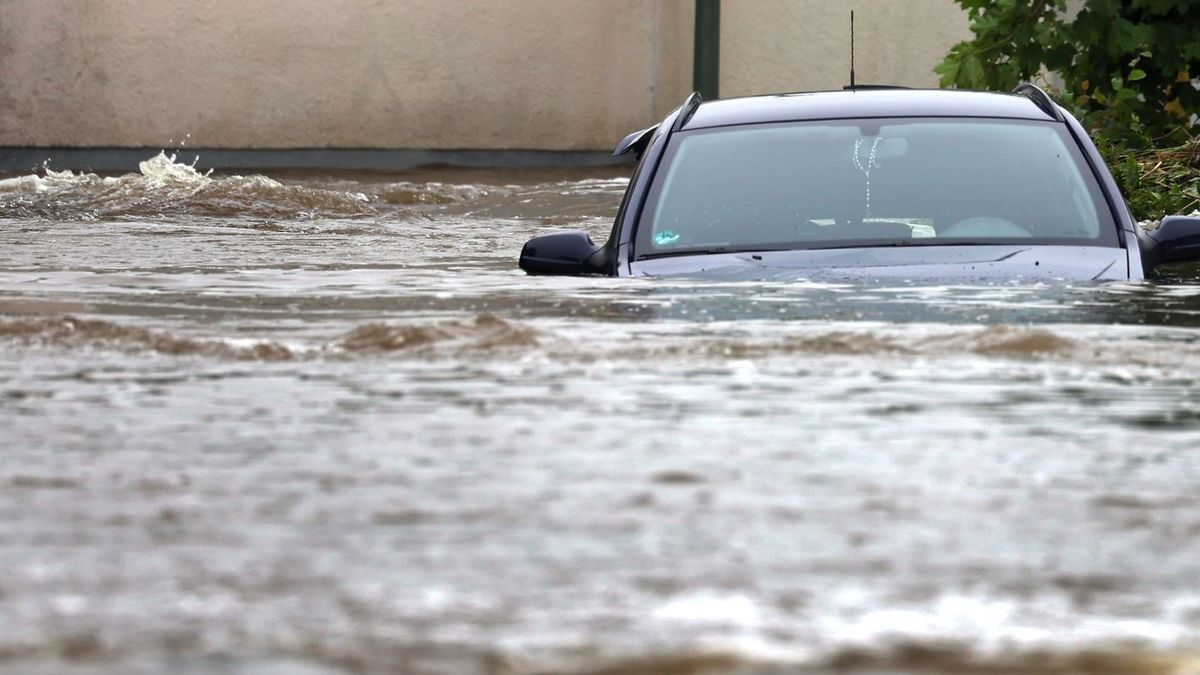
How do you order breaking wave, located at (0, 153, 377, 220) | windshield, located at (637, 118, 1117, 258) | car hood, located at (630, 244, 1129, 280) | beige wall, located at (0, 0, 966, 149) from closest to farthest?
car hood, located at (630, 244, 1129, 280), windshield, located at (637, 118, 1117, 258), breaking wave, located at (0, 153, 377, 220), beige wall, located at (0, 0, 966, 149)

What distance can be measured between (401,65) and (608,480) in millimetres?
17658

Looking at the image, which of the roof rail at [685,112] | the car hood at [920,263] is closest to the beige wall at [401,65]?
the roof rail at [685,112]

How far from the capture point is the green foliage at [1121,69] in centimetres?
1138

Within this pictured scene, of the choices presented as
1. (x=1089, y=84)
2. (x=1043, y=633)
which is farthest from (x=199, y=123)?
(x=1043, y=633)

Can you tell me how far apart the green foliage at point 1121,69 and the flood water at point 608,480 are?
16.0 ft

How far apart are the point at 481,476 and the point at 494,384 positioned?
1076 mm

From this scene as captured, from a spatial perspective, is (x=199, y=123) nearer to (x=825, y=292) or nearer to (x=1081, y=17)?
(x=1081, y=17)

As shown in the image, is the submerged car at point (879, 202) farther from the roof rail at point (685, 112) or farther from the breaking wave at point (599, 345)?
the breaking wave at point (599, 345)

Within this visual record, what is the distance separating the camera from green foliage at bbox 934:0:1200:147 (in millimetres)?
11438

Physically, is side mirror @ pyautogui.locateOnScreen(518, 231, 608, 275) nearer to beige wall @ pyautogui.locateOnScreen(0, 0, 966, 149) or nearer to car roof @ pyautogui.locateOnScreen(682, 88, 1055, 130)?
car roof @ pyautogui.locateOnScreen(682, 88, 1055, 130)

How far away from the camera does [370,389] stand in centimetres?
492

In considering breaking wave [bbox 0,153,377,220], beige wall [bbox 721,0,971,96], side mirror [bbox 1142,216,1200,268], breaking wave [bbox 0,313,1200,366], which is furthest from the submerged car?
beige wall [bbox 721,0,971,96]

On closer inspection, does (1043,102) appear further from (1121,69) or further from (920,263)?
(1121,69)

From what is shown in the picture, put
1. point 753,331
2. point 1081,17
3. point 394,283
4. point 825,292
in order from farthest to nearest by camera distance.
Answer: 1. point 1081,17
2. point 394,283
3. point 825,292
4. point 753,331
